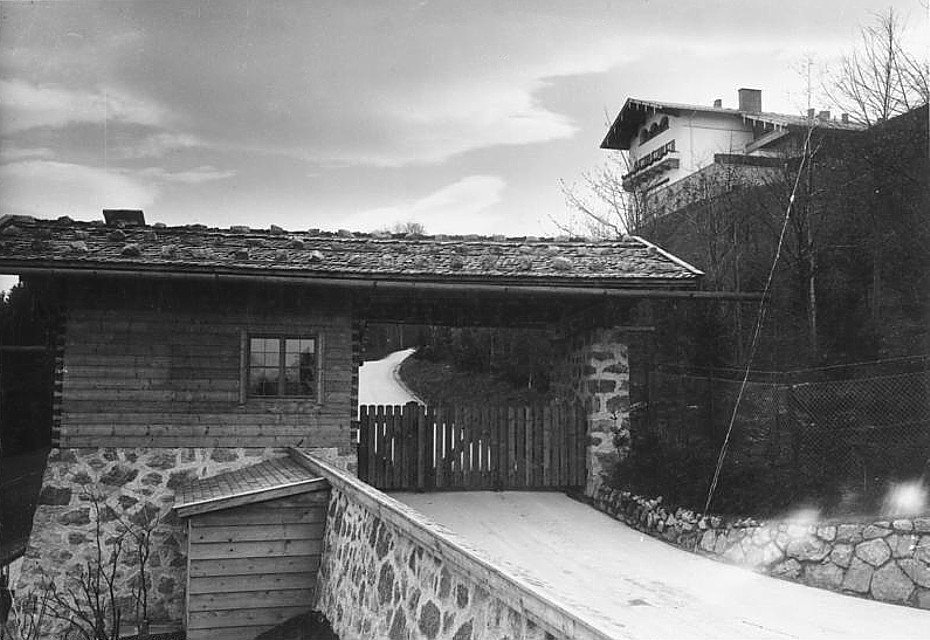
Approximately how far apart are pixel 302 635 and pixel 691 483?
5203 millimetres

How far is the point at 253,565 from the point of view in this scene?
27.9 feet

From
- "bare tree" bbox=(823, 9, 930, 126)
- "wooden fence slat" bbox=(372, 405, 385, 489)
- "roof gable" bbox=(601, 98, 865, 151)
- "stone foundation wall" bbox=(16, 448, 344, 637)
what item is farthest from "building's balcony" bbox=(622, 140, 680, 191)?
"stone foundation wall" bbox=(16, 448, 344, 637)

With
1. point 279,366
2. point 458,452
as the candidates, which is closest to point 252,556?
point 279,366

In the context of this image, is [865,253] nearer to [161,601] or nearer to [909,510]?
[909,510]

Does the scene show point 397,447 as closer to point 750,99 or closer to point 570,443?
point 570,443

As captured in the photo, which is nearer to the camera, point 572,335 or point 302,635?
point 302,635

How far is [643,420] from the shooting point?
1226cm

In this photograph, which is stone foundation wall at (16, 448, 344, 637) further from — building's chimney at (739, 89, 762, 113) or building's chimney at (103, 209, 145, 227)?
building's chimney at (739, 89, 762, 113)

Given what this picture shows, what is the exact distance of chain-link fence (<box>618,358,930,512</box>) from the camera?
8469 millimetres

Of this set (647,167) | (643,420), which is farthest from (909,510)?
(647,167)

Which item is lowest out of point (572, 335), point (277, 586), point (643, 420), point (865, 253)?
point (277, 586)

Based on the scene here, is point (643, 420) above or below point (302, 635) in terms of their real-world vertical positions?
above

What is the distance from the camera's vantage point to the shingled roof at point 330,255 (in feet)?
33.4

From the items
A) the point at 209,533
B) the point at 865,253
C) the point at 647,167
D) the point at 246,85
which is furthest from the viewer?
the point at 647,167
